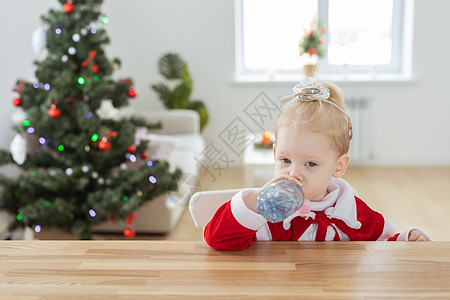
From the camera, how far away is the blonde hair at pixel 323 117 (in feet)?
3.40

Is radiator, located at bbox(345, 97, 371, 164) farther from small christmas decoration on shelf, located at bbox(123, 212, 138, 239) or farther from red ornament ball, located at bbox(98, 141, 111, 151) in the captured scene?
red ornament ball, located at bbox(98, 141, 111, 151)

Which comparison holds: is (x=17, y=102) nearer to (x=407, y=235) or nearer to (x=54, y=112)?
(x=54, y=112)

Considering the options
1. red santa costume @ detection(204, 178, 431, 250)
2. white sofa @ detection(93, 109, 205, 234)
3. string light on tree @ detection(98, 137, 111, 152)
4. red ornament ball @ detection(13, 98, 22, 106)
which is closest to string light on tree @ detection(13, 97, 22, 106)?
red ornament ball @ detection(13, 98, 22, 106)

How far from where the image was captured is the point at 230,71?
5121 millimetres

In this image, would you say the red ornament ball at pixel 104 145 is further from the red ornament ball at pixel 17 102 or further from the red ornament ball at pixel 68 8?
the red ornament ball at pixel 68 8

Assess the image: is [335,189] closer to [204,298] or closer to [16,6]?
[204,298]

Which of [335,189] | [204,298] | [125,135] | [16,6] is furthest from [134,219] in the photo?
[204,298]

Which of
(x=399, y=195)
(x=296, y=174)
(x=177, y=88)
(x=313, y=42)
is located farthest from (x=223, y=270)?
(x=313, y=42)

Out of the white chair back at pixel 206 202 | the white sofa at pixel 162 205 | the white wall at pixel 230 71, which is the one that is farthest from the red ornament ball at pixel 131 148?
the white wall at pixel 230 71

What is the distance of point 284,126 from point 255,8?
4.37 meters

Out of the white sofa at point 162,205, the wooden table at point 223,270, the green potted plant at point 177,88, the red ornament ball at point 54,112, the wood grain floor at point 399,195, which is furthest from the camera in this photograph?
the green potted plant at point 177,88

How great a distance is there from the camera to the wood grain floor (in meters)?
3.35

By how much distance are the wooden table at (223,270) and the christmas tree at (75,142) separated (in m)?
1.85

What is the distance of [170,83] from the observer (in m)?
5.14
